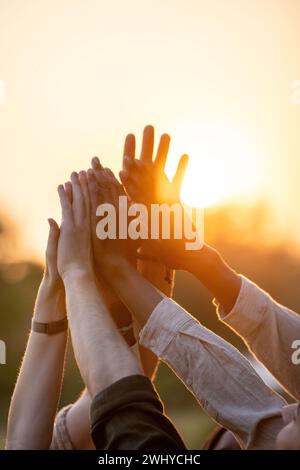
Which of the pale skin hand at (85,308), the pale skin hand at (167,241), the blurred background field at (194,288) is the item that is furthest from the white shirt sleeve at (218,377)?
the blurred background field at (194,288)

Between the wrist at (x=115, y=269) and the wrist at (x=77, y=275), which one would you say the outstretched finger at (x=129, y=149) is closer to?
the wrist at (x=115, y=269)

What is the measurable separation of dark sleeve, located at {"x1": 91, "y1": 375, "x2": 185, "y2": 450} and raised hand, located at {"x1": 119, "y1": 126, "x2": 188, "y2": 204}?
762mm

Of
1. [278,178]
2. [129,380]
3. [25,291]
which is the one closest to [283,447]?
[129,380]

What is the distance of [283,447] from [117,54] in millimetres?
3401

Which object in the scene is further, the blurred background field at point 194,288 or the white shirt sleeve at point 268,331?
the blurred background field at point 194,288

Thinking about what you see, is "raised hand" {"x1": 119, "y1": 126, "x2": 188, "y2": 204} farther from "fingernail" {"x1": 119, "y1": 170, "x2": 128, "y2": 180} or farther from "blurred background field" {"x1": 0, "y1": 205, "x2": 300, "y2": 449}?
"blurred background field" {"x1": 0, "y1": 205, "x2": 300, "y2": 449}

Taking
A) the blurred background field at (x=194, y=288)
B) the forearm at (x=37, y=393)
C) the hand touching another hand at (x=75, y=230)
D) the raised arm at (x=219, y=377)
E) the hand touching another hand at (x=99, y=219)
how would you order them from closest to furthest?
the raised arm at (x=219, y=377)
the forearm at (x=37, y=393)
the hand touching another hand at (x=75, y=230)
the hand touching another hand at (x=99, y=219)
the blurred background field at (x=194, y=288)

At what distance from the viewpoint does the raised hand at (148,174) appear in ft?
5.73

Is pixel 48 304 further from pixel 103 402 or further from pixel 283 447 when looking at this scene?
pixel 283 447

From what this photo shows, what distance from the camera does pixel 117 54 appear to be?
4113 mm

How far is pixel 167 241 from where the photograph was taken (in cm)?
170

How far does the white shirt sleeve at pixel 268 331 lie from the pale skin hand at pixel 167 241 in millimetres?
38

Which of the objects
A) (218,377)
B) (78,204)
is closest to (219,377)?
(218,377)

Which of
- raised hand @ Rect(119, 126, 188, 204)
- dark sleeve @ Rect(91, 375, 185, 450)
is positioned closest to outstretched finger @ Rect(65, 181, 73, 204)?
raised hand @ Rect(119, 126, 188, 204)
